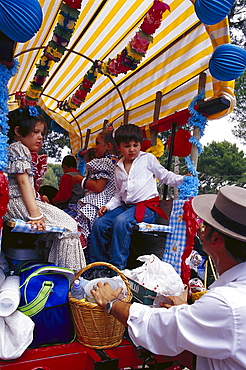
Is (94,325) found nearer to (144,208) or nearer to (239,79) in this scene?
(144,208)

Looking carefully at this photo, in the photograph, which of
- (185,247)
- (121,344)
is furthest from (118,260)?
(121,344)

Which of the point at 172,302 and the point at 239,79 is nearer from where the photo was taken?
the point at 172,302

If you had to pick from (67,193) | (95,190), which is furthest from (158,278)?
(67,193)

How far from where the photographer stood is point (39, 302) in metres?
1.88

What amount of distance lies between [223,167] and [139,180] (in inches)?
946

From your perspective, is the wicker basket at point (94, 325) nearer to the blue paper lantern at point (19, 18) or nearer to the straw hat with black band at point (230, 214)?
the straw hat with black band at point (230, 214)

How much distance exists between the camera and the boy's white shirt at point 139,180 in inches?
127

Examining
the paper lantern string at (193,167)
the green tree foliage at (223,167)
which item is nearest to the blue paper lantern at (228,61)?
the paper lantern string at (193,167)

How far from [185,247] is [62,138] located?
43.5 ft

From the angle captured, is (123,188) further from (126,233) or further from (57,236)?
(57,236)

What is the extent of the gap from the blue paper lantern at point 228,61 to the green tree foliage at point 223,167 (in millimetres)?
22290

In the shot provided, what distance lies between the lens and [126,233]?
9.61ft

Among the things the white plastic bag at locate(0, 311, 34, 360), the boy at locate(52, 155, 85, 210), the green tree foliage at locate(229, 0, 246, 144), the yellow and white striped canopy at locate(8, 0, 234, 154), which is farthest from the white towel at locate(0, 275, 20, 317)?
the green tree foliage at locate(229, 0, 246, 144)

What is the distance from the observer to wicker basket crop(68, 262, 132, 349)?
6.00 feet
